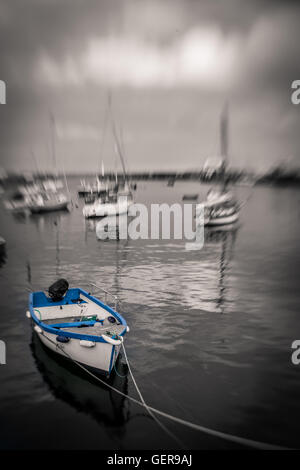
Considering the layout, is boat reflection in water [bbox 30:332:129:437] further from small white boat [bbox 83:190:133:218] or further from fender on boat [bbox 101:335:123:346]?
small white boat [bbox 83:190:133:218]

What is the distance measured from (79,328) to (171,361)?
181 inches

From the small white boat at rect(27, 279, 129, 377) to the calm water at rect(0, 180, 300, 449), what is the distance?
3.67ft

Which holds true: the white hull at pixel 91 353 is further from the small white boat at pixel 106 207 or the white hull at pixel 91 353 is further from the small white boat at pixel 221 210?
the small white boat at pixel 106 207

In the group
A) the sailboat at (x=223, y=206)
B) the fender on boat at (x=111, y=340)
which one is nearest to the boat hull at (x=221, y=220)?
the sailboat at (x=223, y=206)

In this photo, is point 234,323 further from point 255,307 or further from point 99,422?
point 99,422

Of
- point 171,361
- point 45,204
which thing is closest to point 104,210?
point 45,204

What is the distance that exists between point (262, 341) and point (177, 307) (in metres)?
6.20

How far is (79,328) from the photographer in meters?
13.6

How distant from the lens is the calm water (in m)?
10.6

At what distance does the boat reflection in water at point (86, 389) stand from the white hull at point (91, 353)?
0.59 metres

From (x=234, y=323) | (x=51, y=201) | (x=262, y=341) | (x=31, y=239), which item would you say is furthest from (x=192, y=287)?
(x=51, y=201)

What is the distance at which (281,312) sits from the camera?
20594 mm

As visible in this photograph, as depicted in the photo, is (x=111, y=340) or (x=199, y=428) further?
(x=111, y=340)

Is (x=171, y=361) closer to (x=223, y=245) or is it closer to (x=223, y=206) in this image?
(x=223, y=245)
